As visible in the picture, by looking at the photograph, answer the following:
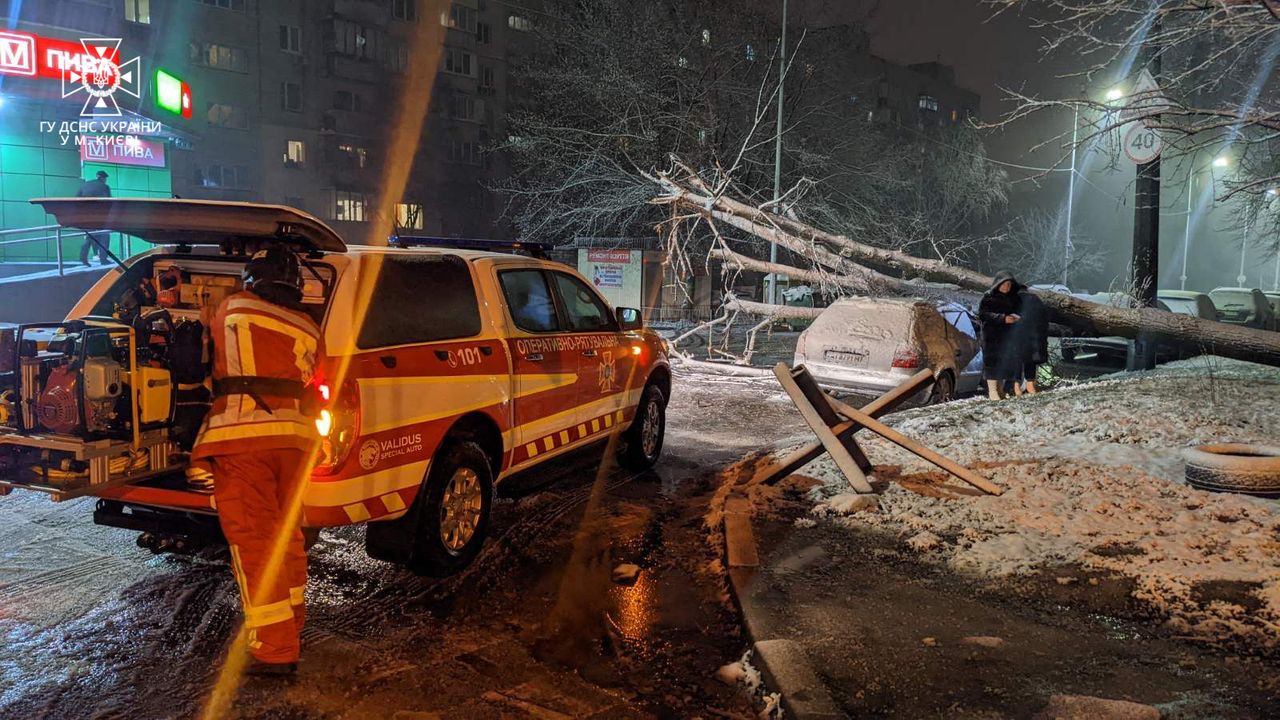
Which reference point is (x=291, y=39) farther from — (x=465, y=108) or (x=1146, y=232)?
(x=1146, y=232)

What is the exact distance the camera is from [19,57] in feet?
Result: 65.8

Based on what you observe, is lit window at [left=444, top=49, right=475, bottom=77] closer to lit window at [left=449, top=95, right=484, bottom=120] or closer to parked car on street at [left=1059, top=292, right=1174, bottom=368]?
lit window at [left=449, top=95, right=484, bottom=120]

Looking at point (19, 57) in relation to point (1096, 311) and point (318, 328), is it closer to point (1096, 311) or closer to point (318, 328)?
point (318, 328)

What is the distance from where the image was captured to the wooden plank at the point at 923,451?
5.91m

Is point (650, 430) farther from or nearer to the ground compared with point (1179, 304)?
nearer to the ground

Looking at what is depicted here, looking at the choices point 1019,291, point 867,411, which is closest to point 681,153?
point 1019,291

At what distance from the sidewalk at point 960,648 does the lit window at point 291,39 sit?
4164cm

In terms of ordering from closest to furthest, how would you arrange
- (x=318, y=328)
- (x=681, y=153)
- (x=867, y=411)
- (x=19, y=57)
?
(x=318, y=328), (x=867, y=411), (x=19, y=57), (x=681, y=153)

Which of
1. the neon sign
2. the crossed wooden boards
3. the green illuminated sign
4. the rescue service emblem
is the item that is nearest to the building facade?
the green illuminated sign

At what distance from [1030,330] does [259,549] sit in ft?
32.1

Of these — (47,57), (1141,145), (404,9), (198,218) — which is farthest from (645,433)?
(404,9)

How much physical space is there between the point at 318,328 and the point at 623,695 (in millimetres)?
2173

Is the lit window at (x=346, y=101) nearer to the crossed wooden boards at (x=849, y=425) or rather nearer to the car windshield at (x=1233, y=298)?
the car windshield at (x=1233, y=298)

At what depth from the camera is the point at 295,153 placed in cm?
4038
